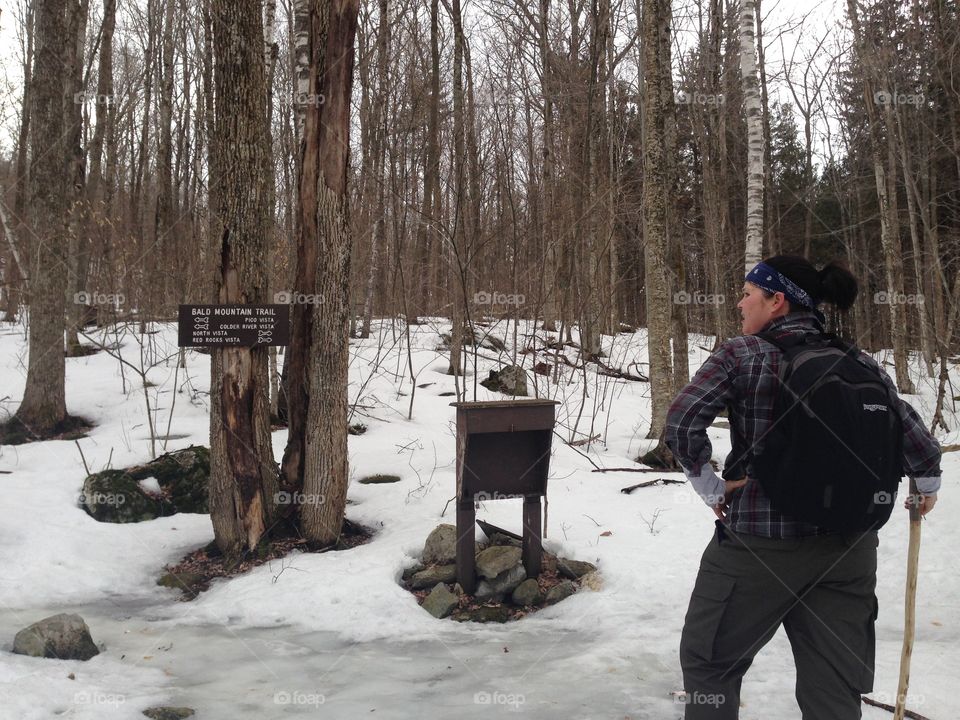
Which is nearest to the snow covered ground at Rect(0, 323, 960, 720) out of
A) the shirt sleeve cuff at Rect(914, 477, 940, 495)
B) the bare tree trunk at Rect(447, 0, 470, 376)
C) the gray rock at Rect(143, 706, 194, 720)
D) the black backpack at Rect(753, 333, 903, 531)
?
the gray rock at Rect(143, 706, 194, 720)

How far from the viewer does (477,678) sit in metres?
4.22

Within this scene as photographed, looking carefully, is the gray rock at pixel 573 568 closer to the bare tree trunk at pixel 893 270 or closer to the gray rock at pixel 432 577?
the gray rock at pixel 432 577

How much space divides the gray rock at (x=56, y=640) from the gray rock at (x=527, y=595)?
2.83 meters

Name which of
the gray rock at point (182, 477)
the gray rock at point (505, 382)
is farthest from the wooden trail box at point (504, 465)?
the gray rock at point (505, 382)

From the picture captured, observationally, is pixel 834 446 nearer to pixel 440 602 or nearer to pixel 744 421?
pixel 744 421

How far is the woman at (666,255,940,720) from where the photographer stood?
2.43 m

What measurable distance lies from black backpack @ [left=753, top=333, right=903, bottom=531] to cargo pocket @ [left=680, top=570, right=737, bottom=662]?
35 cm

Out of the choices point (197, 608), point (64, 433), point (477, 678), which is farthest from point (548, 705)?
point (64, 433)

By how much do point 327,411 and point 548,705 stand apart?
341cm

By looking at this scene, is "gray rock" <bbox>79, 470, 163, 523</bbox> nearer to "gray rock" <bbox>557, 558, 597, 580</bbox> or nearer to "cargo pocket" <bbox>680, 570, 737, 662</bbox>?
"gray rock" <bbox>557, 558, 597, 580</bbox>

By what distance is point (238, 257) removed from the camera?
6191 millimetres

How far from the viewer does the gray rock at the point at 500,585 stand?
5.52 metres

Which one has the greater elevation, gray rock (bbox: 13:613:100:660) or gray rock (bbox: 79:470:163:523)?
gray rock (bbox: 79:470:163:523)

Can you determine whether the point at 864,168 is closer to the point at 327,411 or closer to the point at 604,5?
the point at 604,5
